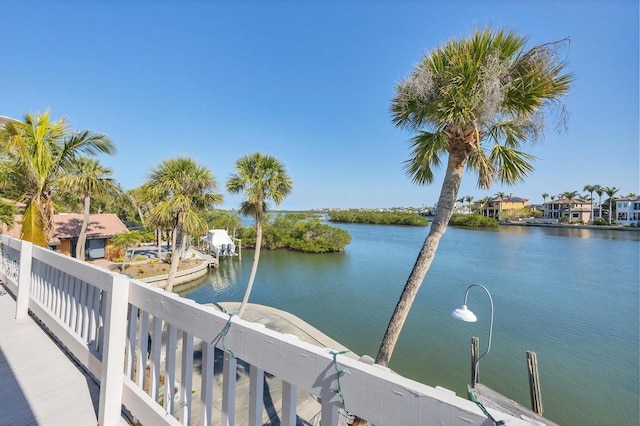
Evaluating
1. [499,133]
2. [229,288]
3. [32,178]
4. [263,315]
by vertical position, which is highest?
[499,133]

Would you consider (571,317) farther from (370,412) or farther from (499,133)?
(370,412)

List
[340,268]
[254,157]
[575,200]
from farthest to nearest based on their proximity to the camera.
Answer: [575,200] → [340,268] → [254,157]

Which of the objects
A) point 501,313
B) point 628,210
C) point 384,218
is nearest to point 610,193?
point 628,210

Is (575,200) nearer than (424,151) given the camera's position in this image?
No

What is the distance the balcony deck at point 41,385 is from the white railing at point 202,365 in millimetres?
150

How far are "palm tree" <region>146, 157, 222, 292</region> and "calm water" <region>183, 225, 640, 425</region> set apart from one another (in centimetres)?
647

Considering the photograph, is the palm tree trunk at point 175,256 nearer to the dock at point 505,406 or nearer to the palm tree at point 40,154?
the palm tree at point 40,154

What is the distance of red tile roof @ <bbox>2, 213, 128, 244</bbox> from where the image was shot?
599 inches

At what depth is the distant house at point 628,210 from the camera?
47.2 metres

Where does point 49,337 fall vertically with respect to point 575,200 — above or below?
below

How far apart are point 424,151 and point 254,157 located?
5692 millimetres

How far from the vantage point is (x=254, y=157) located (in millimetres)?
8711

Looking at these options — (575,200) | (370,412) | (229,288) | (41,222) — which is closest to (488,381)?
(370,412)

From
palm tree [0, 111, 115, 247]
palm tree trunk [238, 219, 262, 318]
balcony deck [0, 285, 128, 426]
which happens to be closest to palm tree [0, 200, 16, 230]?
palm tree [0, 111, 115, 247]
